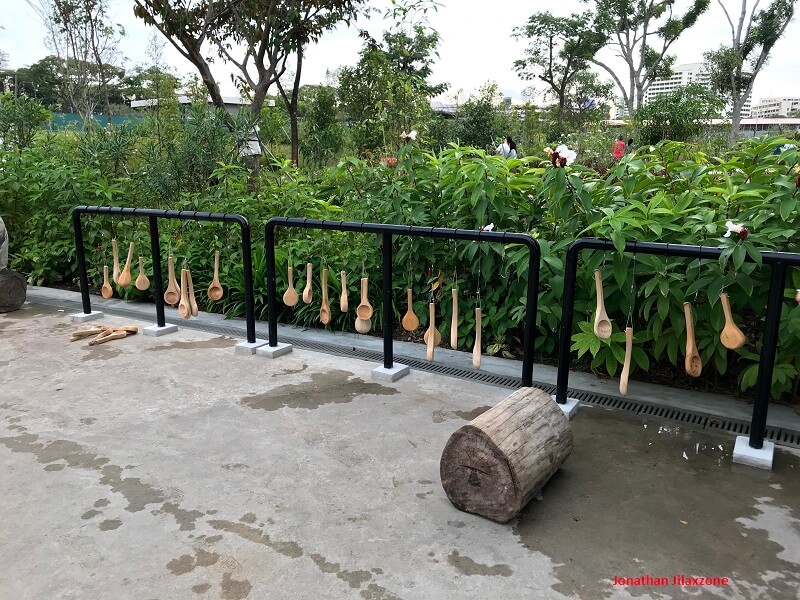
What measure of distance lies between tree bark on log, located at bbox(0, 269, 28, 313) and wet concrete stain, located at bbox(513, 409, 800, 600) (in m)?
5.26

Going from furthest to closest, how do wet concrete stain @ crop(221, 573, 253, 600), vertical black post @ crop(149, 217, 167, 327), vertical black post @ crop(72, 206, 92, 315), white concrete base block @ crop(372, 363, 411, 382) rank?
vertical black post @ crop(72, 206, 92, 315) → vertical black post @ crop(149, 217, 167, 327) → white concrete base block @ crop(372, 363, 411, 382) → wet concrete stain @ crop(221, 573, 253, 600)

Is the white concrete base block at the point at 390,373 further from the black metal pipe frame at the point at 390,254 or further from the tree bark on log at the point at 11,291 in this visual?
the tree bark on log at the point at 11,291

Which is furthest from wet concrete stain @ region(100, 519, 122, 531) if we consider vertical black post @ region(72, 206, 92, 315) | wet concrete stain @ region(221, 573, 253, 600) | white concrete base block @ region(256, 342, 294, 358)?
vertical black post @ region(72, 206, 92, 315)

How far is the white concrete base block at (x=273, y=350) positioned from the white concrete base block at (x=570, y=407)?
2052mm

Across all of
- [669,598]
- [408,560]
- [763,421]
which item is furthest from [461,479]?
[763,421]

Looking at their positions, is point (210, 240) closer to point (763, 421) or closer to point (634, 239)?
point (634, 239)

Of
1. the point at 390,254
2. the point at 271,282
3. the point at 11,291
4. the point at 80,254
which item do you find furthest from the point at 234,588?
the point at 11,291

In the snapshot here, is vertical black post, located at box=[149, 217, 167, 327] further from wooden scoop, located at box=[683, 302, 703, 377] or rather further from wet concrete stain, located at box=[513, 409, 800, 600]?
wooden scoop, located at box=[683, 302, 703, 377]

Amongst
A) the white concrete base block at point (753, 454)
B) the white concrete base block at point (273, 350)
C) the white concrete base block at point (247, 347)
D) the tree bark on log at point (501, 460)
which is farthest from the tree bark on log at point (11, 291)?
the white concrete base block at point (753, 454)

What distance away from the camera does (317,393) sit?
12.5 ft

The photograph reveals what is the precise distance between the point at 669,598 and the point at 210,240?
4.98m

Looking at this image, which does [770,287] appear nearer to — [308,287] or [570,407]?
[570,407]

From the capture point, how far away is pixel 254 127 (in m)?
6.64

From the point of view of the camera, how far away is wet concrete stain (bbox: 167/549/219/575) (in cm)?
218
